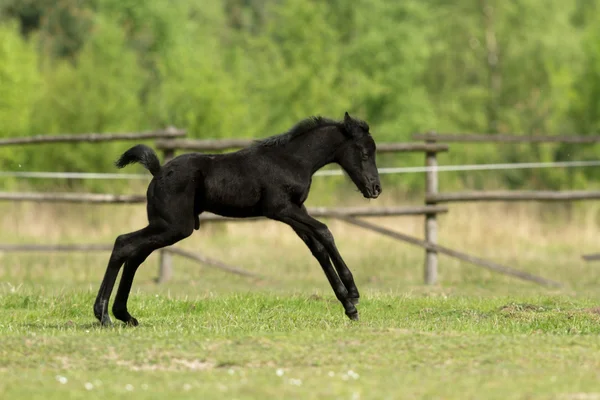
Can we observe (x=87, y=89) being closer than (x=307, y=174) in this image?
No

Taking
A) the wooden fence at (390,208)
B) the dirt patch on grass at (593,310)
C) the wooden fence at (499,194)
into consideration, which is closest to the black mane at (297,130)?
the dirt patch on grass at (593,310)

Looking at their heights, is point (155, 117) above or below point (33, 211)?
above

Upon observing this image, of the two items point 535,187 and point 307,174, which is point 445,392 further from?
point 535,187

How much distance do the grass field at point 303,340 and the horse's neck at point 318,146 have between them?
52.4 inches

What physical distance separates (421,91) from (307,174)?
26537mm

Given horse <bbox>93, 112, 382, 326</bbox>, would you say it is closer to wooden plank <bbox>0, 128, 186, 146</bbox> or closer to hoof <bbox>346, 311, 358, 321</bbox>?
hoof <bbox>346, 311, 358, 321</bbox>

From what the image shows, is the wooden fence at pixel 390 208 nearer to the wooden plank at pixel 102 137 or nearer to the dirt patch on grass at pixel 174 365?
the wooden plank at pixel 102 137

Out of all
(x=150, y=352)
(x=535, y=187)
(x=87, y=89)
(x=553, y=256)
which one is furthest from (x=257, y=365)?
(x=535, y=187)

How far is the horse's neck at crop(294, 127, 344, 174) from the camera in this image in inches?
337

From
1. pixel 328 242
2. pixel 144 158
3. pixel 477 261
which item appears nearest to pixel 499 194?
pixel 477 261

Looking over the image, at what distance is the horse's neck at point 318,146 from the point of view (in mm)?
8570

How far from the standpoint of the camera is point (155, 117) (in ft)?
102

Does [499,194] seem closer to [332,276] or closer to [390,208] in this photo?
[390,208]

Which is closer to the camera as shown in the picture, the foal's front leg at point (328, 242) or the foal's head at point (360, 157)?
the foal's front leg at point (328, 242)
